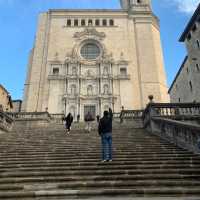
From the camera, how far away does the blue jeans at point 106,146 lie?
802 cm

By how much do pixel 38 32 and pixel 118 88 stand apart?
1623 centimetres

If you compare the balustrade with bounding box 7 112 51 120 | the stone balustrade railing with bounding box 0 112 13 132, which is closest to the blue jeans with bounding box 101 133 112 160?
the stone balustrade railing with bounding box 0 112 13 132

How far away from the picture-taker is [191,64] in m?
27.2

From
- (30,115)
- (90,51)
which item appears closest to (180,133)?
(30,115)

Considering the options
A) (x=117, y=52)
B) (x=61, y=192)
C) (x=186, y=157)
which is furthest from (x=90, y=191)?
(x=117, y=52)

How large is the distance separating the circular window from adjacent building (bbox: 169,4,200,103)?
12.7 metres

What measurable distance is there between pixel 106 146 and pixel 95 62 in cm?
2781

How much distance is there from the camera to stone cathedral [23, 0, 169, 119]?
32250mm

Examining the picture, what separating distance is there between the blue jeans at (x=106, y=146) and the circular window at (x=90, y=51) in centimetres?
2900

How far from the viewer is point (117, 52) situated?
119ft

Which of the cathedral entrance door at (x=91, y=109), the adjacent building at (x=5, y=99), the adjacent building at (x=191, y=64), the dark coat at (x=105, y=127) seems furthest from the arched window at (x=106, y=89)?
the dark coat at (x=105, y=127)

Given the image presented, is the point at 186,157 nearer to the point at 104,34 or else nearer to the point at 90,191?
the point at 90,191

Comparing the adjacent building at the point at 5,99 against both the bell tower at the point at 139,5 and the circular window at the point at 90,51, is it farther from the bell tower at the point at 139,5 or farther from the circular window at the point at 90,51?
the bell tower at the point at 139,5

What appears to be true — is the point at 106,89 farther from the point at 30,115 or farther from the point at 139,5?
the point at 139,5
